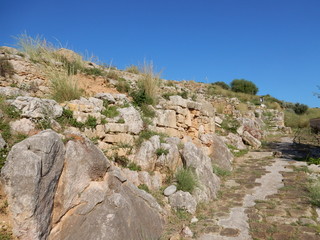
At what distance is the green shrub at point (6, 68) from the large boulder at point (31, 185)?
4.06m

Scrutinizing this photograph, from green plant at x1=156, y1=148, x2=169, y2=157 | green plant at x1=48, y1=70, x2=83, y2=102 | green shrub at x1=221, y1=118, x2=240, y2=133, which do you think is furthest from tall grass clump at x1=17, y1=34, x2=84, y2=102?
green shrub at x1=221, y1=118, x2=240, y2=133

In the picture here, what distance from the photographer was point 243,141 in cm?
1152

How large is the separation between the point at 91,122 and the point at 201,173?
2809mm

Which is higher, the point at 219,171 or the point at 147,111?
the point at 147,111

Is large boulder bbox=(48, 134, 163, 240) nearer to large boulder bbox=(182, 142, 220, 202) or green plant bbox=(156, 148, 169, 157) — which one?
green plant bbox=(156, 148, 169, 157)

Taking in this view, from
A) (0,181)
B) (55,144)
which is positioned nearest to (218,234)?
(55,144)

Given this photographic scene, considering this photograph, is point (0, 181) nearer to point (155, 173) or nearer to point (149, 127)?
point (155, 173)

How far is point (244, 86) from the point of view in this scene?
2797 cm

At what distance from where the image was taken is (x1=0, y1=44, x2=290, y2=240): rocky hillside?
2.69 metres

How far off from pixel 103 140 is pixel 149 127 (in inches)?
54.7

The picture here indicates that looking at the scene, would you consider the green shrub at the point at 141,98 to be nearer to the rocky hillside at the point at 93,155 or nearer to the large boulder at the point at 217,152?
the rocky hillside at the point at 93,155

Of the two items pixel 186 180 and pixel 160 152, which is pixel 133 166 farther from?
pixel 186 180

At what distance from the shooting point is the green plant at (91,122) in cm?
466

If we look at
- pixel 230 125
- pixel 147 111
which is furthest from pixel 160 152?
pixel 230 125
